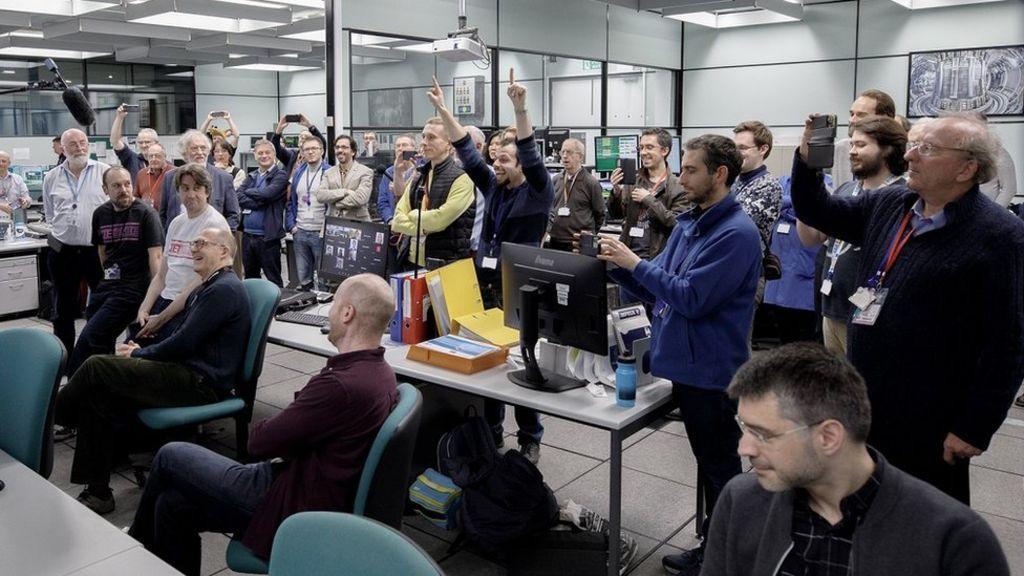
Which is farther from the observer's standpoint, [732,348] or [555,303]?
[555,303]

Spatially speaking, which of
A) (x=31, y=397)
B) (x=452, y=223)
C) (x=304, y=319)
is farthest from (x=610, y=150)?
(x=31, y=397)

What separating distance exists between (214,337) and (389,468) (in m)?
1.50

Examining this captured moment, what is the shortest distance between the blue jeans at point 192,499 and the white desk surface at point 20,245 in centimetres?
522

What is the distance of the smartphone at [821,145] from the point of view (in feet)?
6.93

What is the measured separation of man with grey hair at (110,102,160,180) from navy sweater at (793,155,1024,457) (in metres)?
5.01

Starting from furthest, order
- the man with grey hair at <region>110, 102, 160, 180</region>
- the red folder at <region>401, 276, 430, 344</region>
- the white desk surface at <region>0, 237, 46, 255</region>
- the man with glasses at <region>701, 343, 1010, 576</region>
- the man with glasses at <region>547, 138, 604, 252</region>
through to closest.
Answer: the white desk surface at <region>0, 237, 46, 255</region> → the man with glasses at <region>547, 138, 604, 252</region> → the man with grey hair at <region>110, 102, 160, 180</region> → the red folder at <region>401, 276, 430, 344</region> → the man with glasses at <region>701, 343, 1010, 576</region>

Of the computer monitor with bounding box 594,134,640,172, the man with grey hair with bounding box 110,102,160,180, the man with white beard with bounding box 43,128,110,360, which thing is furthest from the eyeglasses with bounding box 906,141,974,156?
the computer monitor with bounding box 594,134,640,172

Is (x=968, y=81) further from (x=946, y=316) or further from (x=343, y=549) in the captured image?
(x=343, y=549)

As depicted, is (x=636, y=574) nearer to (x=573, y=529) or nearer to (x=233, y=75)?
(x=573, y=529)

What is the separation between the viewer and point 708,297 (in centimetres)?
234

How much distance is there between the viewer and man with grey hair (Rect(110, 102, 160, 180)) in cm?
Result: 557

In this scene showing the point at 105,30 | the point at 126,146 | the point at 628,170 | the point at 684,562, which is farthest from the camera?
the point at 105,30

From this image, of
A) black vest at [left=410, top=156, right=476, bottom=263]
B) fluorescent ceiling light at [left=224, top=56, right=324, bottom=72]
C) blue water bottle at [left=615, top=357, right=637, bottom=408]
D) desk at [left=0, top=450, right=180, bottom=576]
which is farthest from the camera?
fluorescent ceiling light at [left=224, top=56, right=324, bottom=72]

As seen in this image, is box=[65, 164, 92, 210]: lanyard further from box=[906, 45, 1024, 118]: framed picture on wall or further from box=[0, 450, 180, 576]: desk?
box=[906, 45, 1024, 118]: framed picture on wall
